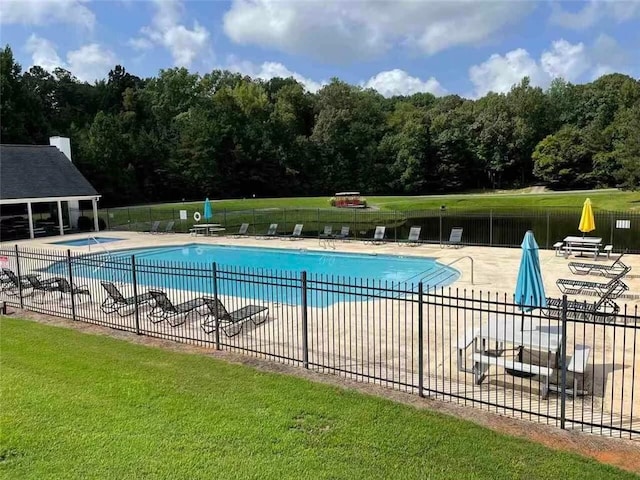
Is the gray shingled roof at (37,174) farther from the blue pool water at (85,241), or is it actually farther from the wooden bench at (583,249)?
the wooden bench at (583,249)

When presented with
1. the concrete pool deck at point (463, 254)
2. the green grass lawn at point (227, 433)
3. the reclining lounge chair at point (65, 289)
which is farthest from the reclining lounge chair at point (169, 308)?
the concrete pool deck at point (463, 254)

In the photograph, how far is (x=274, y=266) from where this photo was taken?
65.1 feet

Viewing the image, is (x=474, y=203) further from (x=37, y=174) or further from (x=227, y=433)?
(x=227, y=433)

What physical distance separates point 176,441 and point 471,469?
2766 mm

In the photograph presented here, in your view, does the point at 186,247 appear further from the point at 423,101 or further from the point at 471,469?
the point at 423,101

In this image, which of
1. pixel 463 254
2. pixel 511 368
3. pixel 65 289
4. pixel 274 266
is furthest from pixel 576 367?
pixel 274 266

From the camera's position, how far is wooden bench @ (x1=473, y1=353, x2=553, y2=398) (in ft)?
20.4

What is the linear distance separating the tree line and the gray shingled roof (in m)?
16.1

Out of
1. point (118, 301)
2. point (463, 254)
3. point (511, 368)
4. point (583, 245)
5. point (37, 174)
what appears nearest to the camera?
point (511, 368)

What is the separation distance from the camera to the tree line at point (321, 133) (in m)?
52.5

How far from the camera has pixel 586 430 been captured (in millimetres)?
5348

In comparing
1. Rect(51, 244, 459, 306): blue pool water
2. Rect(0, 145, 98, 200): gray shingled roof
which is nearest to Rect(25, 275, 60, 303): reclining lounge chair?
Rect(51, 244, 459, 306): blue pool water

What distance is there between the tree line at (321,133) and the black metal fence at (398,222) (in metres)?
15.4

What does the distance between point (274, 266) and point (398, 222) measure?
1973cm
